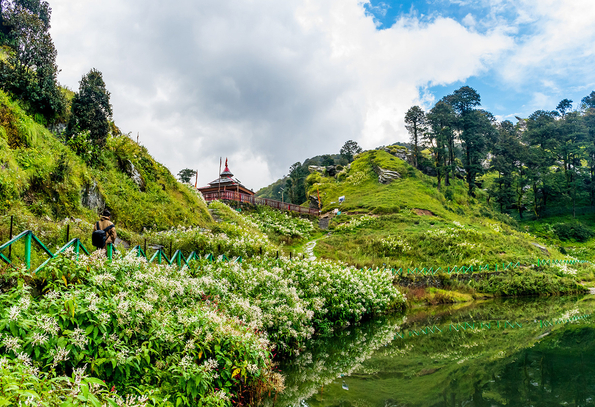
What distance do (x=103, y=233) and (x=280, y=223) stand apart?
25752mm

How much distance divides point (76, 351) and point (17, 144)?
1178 cm

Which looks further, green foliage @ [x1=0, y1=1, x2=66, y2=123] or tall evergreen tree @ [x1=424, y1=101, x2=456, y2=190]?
tall evergreen tree @ [x1=424, y1=101, x2=456, y2=190]

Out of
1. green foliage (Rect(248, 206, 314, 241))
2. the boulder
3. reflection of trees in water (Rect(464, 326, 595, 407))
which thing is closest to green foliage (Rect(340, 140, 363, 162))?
the boulder

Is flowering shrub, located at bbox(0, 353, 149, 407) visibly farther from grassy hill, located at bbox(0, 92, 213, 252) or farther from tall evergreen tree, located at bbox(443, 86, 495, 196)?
tall evergreen tree, located at bbox(443, 86, 495, 196)

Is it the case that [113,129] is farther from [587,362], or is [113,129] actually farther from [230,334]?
Result: [587,362]

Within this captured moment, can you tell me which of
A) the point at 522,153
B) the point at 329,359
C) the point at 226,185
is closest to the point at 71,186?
the point at 329,359

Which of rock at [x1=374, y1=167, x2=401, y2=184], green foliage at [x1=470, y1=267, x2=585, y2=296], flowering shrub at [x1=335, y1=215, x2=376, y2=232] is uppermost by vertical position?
rock at [x1=374, y1=167, x2=401, y2=184]

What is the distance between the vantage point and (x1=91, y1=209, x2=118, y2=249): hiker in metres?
8.08

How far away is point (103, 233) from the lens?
8.16m

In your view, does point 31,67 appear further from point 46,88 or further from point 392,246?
point 392,246

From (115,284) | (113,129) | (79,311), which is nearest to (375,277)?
(115,284)

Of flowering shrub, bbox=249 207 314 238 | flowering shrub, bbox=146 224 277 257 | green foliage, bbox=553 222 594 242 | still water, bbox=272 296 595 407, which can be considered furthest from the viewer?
green foliage, bbox=553 222 594 242

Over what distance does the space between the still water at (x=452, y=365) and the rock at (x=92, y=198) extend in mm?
10415

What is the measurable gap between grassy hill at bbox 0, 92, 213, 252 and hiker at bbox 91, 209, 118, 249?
1.31 meters
